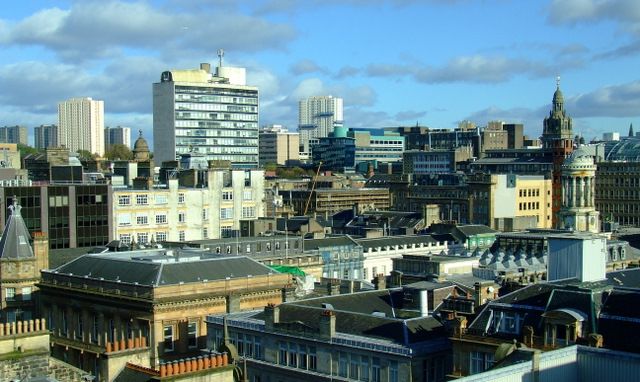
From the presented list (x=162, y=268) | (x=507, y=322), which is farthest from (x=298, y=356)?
(x=162, y=268)

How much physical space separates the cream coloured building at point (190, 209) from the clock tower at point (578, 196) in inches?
1705

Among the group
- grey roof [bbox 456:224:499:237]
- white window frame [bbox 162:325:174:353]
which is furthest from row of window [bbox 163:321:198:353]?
grey roof [bbox 456:224:499:237]

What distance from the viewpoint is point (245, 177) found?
477 ft

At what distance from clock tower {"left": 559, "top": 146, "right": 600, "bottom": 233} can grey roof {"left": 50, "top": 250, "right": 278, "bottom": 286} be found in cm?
5737

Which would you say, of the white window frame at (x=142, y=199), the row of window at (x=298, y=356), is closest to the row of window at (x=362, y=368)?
the row of window at (x=298, y=356)

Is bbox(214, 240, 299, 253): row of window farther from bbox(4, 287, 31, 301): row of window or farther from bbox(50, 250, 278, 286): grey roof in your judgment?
bbox(4, 287, 31, 301): row of window

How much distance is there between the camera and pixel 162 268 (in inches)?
3393

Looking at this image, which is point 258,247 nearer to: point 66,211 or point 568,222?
point 66,211

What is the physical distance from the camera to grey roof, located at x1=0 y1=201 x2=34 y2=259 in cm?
9300

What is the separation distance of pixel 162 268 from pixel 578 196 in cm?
7132

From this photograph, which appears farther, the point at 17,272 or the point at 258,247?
the point at 258,247

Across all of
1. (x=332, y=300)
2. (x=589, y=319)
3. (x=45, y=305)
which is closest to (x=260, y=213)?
(x=45, y=305)

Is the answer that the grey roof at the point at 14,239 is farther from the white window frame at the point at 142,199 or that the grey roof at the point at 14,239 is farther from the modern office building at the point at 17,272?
the white window frame at the point at 142,199

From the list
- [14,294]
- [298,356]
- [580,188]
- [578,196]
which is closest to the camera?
[298,356]
